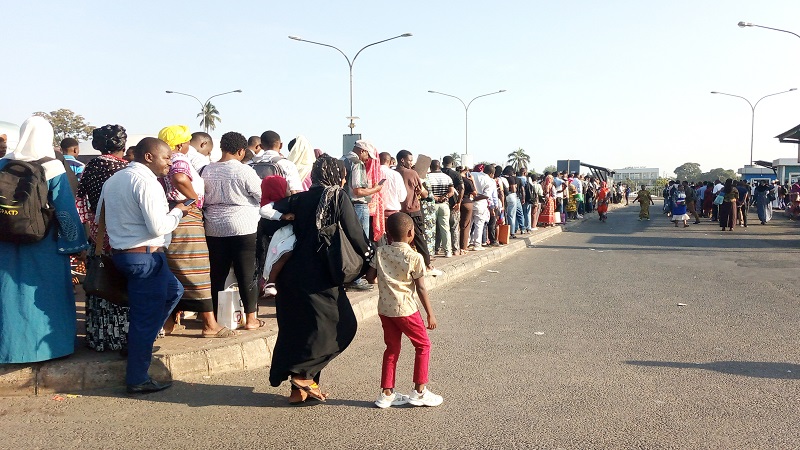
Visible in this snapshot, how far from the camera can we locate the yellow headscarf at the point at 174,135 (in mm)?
5828

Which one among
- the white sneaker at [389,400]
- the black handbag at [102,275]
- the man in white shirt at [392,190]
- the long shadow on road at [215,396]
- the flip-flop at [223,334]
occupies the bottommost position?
the long shadow on road at [215,396]

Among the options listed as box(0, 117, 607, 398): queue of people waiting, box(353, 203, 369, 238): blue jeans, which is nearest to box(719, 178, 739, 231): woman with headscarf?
box(353, 203, 369, 238): blue jeans

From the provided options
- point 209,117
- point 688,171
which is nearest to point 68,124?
point 209,117

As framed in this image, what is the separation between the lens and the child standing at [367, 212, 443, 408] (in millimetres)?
4641

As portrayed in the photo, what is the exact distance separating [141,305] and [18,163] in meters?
1.26

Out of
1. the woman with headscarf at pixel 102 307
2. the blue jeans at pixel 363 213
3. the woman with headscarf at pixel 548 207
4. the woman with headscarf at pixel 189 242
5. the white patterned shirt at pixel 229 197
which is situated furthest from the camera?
the woman with headscarf at pixel 548 207

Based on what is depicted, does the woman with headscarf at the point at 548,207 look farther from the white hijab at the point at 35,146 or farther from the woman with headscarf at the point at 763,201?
the white hijab at the point at 35,146

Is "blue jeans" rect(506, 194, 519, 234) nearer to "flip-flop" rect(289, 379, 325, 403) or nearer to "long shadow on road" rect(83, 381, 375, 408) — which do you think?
"long shadow on road" rect(83, 381, 375, 408)

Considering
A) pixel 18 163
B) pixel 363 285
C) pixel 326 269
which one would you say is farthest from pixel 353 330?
pixel 363 285

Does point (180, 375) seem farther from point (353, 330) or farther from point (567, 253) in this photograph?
point (567, 253)

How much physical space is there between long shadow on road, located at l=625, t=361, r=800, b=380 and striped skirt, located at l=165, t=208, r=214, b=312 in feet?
11.5

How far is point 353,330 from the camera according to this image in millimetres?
4852

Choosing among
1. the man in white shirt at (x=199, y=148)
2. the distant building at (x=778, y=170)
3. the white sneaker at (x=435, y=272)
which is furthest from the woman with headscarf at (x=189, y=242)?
the distant building at (x=778, y=170)

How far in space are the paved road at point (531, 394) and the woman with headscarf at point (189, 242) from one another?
2.31ft
